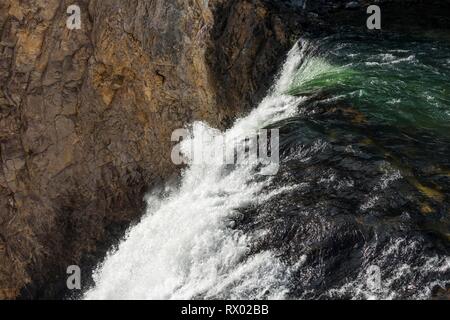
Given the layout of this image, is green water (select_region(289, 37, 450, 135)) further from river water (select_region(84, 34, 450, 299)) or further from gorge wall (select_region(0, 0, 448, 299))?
gorge wall (select_region(0, 0, 448, 299))

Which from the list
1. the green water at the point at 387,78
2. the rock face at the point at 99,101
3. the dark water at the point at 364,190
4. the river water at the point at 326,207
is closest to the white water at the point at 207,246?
the river water at the point at 326,207

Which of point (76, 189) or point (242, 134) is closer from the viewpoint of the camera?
point (242, 134)

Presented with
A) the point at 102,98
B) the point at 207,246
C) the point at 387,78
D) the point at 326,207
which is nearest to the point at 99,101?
the point at 102,98

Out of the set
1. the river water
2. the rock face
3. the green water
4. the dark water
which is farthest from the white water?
the rock face
